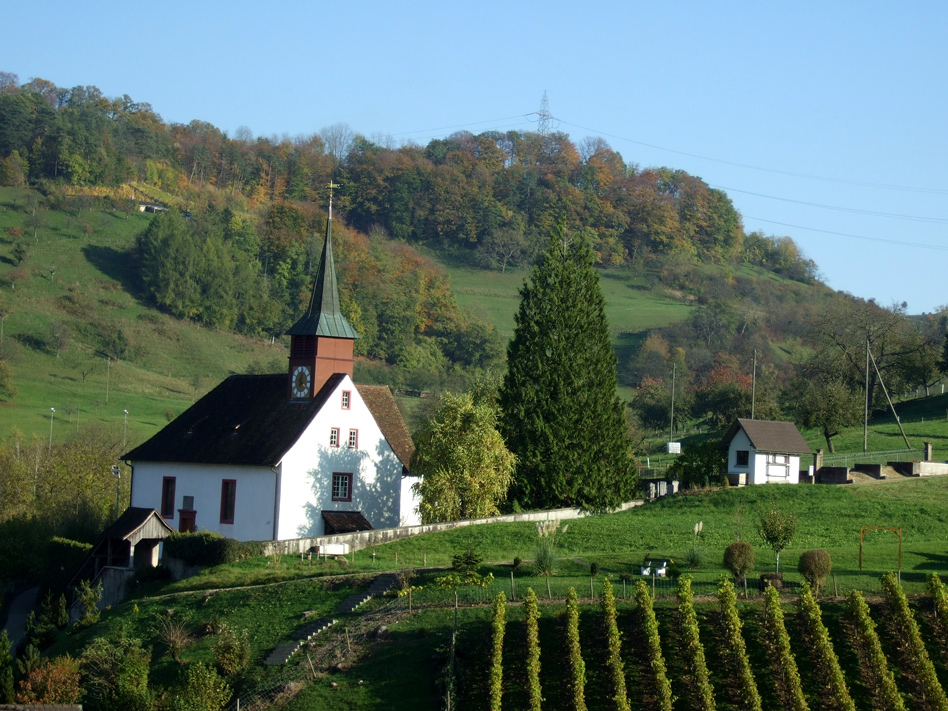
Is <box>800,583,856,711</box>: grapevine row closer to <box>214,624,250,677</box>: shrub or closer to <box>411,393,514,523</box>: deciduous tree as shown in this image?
<box>214,624,250,677</box>: shrub

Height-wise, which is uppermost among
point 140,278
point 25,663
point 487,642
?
point 140,278

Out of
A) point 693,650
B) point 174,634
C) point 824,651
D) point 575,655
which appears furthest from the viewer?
point 174,634

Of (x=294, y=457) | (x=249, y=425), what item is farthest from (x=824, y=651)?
(x=249, y=425)

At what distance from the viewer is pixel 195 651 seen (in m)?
31.9

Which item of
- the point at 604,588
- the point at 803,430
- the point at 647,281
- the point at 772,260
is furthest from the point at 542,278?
the point at 772,260

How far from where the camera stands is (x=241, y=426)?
165 ft

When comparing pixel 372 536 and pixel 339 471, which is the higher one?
pixel 339 471

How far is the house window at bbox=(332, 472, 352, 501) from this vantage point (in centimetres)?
4872

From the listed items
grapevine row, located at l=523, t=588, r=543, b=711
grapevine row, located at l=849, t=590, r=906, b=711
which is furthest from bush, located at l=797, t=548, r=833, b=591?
grapevine row, located at l=523, t=588, r=543, b=711

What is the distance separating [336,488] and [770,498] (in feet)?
61.7

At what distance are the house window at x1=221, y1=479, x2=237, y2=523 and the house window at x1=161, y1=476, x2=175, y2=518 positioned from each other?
3195 mm

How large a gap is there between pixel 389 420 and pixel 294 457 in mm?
7640

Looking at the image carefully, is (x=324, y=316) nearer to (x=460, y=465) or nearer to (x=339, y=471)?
(x=339, y=471)

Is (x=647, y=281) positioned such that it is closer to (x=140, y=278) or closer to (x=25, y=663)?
(x=140, y=278)
